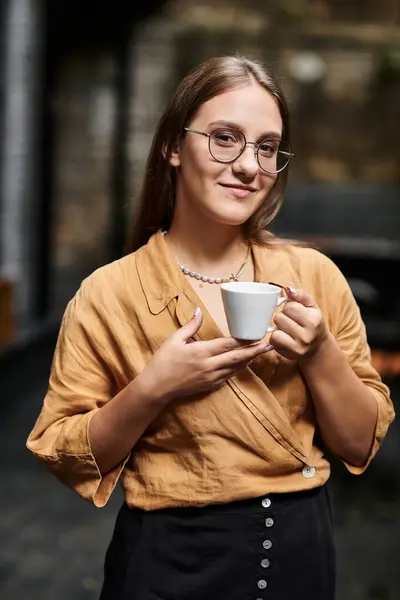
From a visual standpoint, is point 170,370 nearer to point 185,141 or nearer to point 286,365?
point 286,365

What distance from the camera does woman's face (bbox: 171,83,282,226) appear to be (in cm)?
123

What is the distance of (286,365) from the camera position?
1290 millimetres

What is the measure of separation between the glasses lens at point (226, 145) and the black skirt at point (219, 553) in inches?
21.2

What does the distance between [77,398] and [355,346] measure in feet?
1.50

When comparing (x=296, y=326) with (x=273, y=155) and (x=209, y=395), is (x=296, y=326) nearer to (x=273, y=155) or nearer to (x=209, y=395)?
(x=209, y=395)

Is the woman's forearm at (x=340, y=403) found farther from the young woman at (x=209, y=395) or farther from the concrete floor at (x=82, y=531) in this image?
the concrete floor at (x=82, y=531)

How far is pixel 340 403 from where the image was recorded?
4.19ft

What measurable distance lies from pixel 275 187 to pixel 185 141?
191 millimetres

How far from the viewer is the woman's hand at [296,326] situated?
3.83 ft

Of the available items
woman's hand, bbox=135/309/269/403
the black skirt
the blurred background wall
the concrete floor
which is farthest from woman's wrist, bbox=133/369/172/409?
the blurred background wall

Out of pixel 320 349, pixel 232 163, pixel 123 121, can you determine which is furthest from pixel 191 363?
pixel 123 121

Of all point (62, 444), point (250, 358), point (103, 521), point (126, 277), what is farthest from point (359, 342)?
point (103, 521)

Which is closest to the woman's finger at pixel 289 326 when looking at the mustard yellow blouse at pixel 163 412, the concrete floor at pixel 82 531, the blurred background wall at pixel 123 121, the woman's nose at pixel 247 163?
the mustard yellow blouse at pixel 163 412

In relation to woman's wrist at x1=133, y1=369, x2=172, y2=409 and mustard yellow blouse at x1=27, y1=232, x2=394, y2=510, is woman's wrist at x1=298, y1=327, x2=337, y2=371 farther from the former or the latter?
woman's wrist at x1=133, y1=369, x2=172, y2=409
